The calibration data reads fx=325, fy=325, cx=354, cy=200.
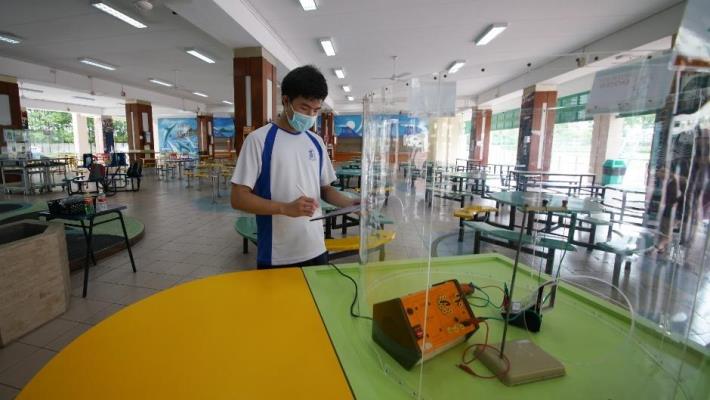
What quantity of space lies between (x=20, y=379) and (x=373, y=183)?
7.75 ft

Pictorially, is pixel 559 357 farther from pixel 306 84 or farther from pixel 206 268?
pixel 206 268

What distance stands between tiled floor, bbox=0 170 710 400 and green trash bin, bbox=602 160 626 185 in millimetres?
178

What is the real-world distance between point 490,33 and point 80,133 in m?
24.9

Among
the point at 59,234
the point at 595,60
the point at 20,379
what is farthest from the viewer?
the point at 59,234

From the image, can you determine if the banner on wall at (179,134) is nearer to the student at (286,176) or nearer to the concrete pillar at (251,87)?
the concrete pillar at (251,87)

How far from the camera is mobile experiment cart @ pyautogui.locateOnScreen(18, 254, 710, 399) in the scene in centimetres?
65

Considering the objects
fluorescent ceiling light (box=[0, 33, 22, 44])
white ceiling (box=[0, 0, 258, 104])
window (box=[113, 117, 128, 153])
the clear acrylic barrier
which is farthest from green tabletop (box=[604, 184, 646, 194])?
window (box=[113, 117, 128, 153])

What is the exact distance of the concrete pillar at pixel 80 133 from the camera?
67.3 ft

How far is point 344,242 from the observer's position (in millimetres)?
2902

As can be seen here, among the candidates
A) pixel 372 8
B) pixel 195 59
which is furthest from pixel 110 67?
pixel 372 8

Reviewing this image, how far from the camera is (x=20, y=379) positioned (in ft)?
6.05

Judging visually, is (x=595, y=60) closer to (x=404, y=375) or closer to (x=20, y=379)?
(x=404, y=375)

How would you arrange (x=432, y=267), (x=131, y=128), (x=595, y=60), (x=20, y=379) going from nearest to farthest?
(x=595, y=60)
(x=432, y=267)
(x=20, y=379)
(x=131, y=128)

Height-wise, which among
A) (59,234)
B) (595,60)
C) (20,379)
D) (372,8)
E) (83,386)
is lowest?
(20,379)
